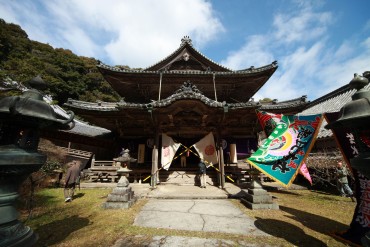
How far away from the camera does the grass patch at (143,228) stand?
4008 mm

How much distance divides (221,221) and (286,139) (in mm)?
3120

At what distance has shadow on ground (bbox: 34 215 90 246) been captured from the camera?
409cm

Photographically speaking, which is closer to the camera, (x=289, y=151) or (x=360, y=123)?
(x=360, y=123)

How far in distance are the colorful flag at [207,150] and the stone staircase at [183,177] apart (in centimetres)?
125

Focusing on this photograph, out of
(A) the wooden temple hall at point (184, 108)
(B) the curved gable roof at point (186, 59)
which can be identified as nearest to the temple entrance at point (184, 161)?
(A) the wooden temple hall at point (184, 108)

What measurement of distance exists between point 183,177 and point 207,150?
8.00 feet

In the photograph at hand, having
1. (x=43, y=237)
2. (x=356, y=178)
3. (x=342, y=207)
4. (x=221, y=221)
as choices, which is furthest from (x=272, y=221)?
(x=43, y=237)

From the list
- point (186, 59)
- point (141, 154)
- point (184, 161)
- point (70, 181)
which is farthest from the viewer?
point (186, 59)

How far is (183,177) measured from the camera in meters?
11.3

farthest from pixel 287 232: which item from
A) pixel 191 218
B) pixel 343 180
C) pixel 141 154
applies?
pixel 141 154

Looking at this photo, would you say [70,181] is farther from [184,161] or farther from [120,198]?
[184,161]

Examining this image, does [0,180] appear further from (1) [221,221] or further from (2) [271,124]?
(2) [271,124]

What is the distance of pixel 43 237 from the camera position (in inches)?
167

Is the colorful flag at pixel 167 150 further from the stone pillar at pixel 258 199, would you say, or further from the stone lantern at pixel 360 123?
the stone lantern at pixel 360 123
